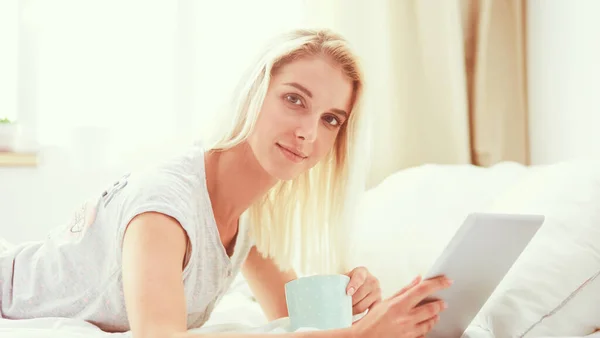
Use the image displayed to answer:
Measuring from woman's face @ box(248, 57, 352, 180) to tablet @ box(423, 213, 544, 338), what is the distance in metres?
0.34

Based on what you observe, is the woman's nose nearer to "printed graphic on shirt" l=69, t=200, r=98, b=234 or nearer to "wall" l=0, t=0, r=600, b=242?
"printed graphic on shirt" l=69, t=200, r=98, b=234

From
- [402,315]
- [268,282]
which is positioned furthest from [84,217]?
[402,315]

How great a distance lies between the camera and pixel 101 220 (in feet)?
3.93

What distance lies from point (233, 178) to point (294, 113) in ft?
0.54

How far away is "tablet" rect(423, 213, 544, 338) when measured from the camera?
843 millimetres

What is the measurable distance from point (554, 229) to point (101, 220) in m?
0.74

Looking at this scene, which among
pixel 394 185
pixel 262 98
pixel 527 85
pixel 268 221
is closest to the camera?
pixel 262 98

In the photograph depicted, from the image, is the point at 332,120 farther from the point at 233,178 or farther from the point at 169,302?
the point at 169,302

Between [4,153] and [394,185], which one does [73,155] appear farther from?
[394,185]

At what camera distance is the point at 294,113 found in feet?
3.74

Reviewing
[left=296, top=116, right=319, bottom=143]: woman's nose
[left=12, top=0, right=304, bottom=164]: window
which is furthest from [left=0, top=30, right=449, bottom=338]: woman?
[left=12, top=0, right=304, bottom=164]: window

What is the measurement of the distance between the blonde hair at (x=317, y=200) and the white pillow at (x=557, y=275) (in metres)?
0.32

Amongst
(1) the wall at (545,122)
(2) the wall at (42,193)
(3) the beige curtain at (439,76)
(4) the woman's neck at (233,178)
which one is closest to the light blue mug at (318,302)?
(4) the woman's neck at (233,178)

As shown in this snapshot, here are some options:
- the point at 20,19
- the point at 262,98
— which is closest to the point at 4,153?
the point at 20,19
